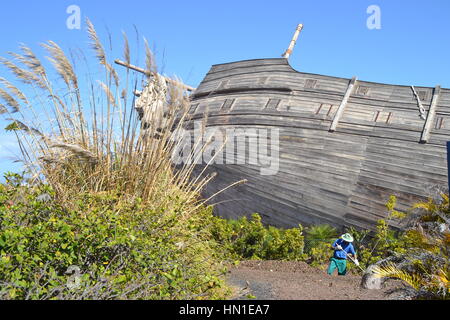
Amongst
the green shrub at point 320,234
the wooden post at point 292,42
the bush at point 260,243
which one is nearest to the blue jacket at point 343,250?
the bush at point 260,243

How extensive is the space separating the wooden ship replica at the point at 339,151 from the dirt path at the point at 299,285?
2.32m

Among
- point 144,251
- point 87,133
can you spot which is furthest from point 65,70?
point 144,251

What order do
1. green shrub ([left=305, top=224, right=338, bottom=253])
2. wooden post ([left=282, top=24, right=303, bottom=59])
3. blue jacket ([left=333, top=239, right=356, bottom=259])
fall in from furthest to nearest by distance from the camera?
wooden post ([left=282, top=24, right=303, bottom=59])
green shrub ([left=305, top=224, right=338, bottom=253])
blue jacket ([left=333, top=239, right=356, bottom=259])

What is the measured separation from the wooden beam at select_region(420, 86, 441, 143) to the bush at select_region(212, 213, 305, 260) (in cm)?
333

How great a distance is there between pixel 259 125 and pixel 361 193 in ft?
9.86

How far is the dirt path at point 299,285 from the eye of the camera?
5.39m

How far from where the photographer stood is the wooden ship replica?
9.92 meters

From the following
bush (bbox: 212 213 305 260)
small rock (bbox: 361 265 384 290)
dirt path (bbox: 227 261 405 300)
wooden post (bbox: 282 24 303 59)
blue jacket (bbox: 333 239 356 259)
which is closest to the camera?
dirt path (bbox: 227 261 405 300)

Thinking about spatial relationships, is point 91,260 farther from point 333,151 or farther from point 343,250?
point 333,151

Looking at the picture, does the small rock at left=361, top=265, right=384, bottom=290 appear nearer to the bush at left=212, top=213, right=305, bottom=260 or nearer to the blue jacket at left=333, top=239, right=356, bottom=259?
the blue jacket at left=333, top=239, right=356, bottom=259

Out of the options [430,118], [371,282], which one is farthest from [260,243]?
[430,118]

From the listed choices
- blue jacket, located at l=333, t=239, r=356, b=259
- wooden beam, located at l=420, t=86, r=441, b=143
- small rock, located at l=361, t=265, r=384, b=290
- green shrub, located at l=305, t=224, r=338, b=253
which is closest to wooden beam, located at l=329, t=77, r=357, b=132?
wooden beam, located at l=420, t=86, r=441, b=143

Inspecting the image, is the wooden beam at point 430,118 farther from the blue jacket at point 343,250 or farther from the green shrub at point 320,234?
the blue jacket at point 343,250

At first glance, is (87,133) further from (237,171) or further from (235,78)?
(235,78)
